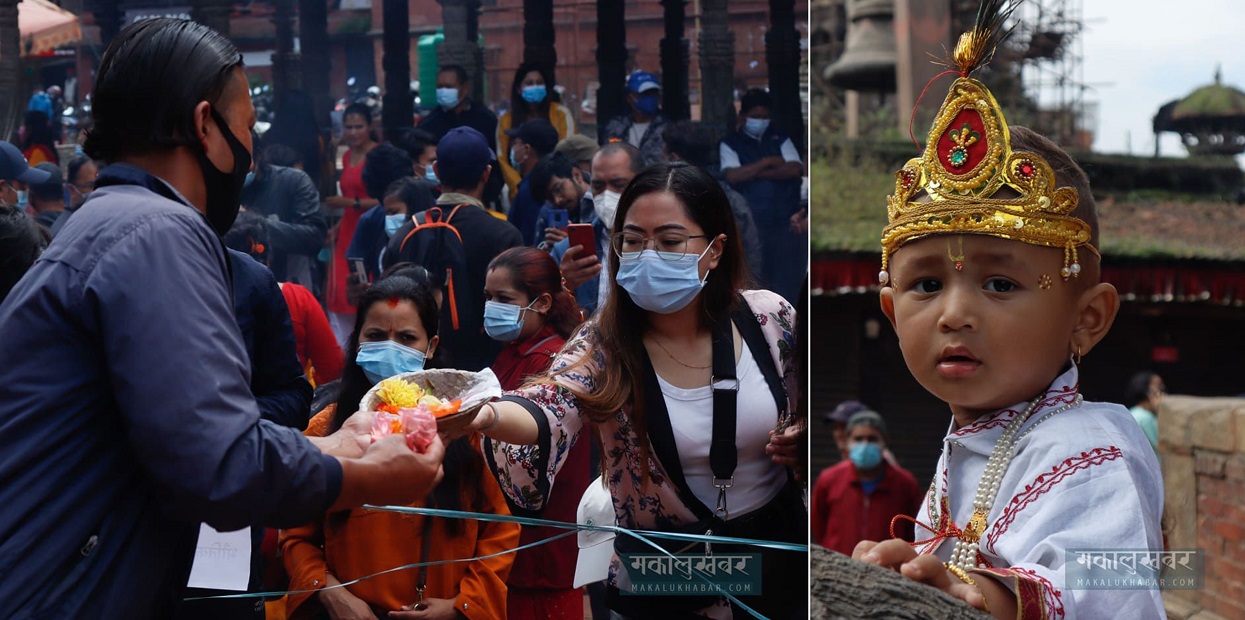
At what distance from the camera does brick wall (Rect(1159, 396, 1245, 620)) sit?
9.43 ft

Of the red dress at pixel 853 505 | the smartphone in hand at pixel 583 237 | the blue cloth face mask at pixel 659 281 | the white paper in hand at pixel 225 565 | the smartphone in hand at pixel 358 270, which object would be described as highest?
the smartphone in hand at pixel 583 237

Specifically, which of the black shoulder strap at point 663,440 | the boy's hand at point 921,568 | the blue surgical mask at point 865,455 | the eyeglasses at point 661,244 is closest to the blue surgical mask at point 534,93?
the eyeglasses at point 661,244

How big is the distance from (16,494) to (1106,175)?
3473 mm

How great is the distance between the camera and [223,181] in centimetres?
257

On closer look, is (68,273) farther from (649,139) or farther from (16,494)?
(649,139)

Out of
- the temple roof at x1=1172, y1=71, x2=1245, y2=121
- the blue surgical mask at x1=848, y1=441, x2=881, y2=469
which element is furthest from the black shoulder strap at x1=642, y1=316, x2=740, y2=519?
the temple roof at x1=1172, y1=71, x2=1245, y2=121

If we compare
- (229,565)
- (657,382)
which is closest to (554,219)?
(657,382)

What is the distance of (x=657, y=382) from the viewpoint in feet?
10.4

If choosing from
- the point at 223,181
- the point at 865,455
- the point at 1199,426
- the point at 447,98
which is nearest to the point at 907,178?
the point at 223,181

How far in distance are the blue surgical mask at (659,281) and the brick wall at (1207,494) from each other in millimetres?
1228

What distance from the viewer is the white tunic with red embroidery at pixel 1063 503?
224cm

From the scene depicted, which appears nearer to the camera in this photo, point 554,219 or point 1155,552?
point 1155,552

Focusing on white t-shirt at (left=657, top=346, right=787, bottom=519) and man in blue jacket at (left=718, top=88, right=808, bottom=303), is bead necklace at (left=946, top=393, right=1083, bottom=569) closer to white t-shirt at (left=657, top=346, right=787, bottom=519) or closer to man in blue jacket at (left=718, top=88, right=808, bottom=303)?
white t-shirt at (left=657, top=346, right=787, bottom=519)

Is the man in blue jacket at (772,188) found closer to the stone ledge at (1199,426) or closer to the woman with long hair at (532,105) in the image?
the woman with long hair at (532,105)
